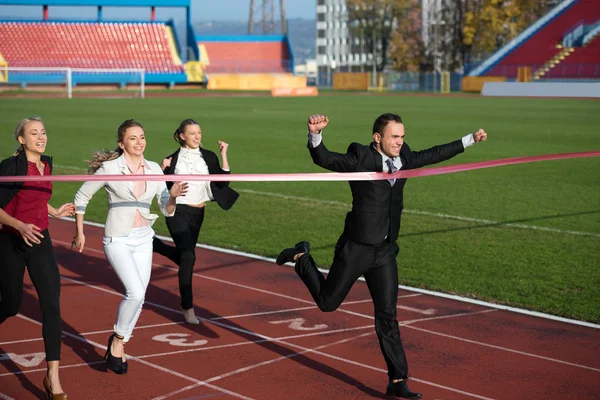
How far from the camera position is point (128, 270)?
7332mm

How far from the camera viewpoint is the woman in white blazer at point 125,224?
733cm

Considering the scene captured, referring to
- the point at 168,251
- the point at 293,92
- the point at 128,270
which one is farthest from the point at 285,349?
the point at 293,92

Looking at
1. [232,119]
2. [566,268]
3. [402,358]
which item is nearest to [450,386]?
[402,358]

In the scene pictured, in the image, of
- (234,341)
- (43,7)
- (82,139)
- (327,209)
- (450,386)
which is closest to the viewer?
(450,386)

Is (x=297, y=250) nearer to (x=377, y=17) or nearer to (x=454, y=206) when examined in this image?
(x=454, y=206)

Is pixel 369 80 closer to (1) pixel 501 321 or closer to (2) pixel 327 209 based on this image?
(2) pixel 327 209

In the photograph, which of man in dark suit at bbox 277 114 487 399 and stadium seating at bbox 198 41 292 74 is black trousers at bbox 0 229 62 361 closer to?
man in dark suit at bbox 277 114 487 399

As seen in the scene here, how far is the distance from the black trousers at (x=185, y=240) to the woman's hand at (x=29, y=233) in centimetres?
243

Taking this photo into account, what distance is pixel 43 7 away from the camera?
84.6 metres

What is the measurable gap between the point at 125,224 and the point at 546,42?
73.9 meters

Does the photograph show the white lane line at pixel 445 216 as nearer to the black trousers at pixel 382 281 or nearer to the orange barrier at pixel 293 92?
the black trousers at pixel 382 281

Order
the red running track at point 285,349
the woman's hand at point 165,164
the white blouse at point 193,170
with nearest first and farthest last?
the red running track at point 285,349 → the woman's hand at point 165,164 → the white blouse at point 193,170

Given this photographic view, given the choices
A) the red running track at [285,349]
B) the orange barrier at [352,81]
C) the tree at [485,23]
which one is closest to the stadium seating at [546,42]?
the tree at [485,23]

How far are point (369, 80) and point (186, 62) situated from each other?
17879mm
